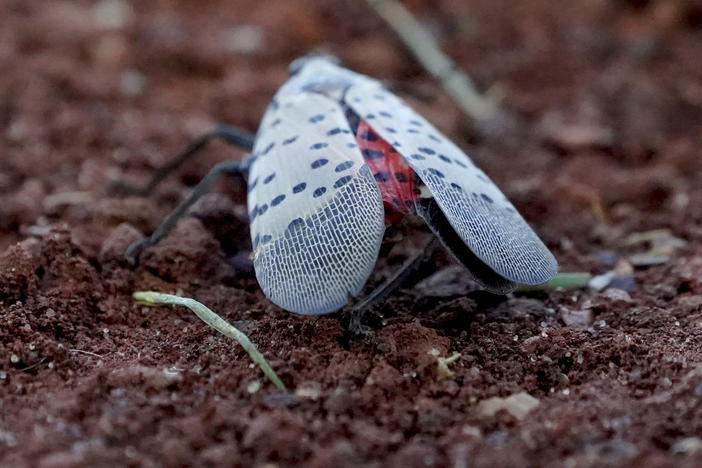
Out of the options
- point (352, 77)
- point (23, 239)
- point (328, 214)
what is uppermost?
point (352, 77)

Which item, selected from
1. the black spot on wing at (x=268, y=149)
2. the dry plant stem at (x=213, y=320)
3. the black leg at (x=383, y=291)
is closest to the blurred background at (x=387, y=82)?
the dry plant stem at (x=213, y=320)

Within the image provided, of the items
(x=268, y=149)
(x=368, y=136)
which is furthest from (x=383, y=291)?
(x=268, y=149)

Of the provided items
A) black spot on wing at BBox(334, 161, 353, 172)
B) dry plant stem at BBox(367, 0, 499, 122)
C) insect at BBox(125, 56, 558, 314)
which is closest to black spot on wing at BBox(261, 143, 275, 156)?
insect at BBox(125, 56, 558, 314)

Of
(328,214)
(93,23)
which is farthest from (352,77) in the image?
(93,23)

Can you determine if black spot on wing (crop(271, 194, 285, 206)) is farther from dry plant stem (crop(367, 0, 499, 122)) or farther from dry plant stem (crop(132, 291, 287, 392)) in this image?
dry plant stem (crop(367, 0, 499, 122))

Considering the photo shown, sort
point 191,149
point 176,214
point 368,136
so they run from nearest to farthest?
point 368,136 < point 176,214 < point 191,149

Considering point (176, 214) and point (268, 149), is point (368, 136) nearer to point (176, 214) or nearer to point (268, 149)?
point (268, 149)

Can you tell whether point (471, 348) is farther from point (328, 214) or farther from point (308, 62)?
point (308, 62)
